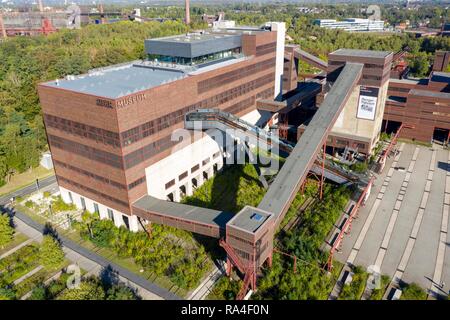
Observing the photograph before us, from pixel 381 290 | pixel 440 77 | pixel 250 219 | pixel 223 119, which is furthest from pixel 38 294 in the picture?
pixel 440 77

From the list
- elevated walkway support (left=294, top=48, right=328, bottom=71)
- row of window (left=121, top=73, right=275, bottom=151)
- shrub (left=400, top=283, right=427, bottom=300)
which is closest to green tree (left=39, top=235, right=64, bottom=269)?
row of window (left=121, top=73, right=275, bottom=151)

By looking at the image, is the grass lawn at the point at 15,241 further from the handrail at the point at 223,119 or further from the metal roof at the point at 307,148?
the metal roof at the point at 307,148

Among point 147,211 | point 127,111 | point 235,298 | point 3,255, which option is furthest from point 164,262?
point 3,255

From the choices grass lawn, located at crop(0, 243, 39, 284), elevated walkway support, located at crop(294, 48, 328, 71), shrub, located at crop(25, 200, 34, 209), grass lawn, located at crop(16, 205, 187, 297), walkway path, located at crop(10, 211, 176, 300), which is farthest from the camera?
elevated walkway support, located at crop(294, 48, 328, 71)

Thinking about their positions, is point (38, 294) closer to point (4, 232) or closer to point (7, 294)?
point (7, 294)

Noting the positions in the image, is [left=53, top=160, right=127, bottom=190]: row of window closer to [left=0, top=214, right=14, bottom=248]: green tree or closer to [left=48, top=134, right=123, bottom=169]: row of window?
[left=48, top=134, right=123, bottom=169]: row of window
